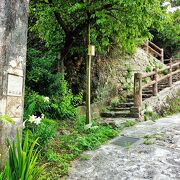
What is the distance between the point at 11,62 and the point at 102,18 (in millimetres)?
2853

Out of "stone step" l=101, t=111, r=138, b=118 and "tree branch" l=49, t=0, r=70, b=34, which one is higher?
"tree branch" l=49, t=0, r=70, b=34

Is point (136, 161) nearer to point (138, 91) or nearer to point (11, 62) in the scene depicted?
point (11, 62)

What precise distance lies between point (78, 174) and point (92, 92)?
4.77m

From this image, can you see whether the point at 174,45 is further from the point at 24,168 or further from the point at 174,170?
the point at 24,168

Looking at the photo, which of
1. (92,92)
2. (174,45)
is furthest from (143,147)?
(174,45)

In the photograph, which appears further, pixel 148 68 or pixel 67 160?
pixel 148 68

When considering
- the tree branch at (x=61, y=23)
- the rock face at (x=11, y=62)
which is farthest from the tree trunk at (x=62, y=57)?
the rock face at (x=11, y=62)

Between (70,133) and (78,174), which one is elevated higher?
(70,133)

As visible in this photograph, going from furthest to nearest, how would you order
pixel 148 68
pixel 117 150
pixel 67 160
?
pixel 148 68, pixel 117 150, pixel 67 160

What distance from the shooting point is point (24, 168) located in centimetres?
265

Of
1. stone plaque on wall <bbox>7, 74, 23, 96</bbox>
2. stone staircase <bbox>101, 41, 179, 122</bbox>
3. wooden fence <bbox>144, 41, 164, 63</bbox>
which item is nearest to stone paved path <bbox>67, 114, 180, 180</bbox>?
stone plaque on wall <bbox>7, 74, 23, 96</bbox>

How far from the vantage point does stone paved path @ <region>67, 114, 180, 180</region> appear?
3.54 m

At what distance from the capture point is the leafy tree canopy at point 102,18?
544 centimetres

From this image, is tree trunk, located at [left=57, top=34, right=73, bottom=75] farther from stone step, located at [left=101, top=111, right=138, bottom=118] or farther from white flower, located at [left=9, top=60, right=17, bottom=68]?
white flower, located at [left=9, top=60, right=17, bottom=68]
